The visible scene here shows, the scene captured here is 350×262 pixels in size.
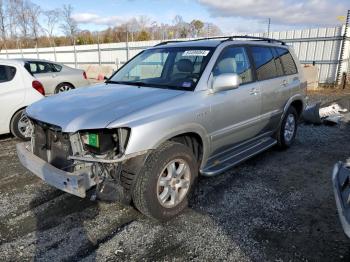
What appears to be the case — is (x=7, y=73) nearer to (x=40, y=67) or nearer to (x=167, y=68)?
(x=167, y=68)

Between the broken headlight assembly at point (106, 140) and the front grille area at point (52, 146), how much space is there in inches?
8.8

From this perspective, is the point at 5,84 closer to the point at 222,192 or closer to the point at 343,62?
the point at 222,192


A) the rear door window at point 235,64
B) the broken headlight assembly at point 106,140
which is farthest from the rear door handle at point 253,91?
the broken headlight assembly at point 106,140

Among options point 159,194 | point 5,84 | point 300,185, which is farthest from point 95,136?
point 5,84

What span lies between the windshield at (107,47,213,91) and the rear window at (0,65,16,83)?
113 inches

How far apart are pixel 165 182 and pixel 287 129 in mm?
3241

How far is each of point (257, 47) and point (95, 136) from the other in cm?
302

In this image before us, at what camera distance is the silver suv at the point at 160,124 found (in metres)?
3.00

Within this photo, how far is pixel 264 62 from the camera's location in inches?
193

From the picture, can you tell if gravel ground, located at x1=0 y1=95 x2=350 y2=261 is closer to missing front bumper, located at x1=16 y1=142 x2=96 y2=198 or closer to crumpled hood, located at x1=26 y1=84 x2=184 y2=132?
missing front bumper, located at x1=16 y1=142 x2=96 y2=198

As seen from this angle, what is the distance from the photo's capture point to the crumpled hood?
9.79 ft

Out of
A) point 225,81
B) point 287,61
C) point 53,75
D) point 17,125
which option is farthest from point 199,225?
point 53,75

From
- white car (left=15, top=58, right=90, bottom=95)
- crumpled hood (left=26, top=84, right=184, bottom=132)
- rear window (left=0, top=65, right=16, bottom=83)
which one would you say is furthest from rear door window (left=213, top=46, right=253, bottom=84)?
white car (left=15, top=58, right=90, bottom=95)

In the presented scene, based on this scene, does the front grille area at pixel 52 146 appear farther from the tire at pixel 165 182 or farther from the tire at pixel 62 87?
the tire at pixel 62 87
